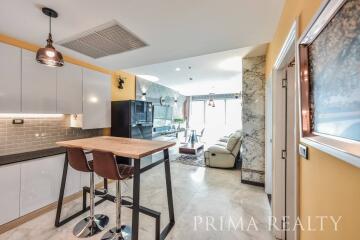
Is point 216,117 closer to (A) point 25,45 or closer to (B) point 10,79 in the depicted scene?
(A) point 25,45

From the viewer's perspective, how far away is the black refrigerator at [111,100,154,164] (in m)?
3.47

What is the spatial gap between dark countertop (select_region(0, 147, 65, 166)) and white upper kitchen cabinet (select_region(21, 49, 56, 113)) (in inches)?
25.2

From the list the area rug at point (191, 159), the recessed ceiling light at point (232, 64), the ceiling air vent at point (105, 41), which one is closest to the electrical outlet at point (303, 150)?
the ceiling air vent at point (105, 41)

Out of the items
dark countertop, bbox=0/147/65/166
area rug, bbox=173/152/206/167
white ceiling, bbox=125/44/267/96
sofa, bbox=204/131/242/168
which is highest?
white ceiling, bbox=125/44/267/96

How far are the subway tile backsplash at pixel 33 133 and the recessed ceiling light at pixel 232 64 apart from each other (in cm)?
346

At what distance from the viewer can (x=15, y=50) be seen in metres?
2.14

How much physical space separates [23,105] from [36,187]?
3.77 feet

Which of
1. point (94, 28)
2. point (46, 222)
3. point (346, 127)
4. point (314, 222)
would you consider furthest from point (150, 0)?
point (46, 222)

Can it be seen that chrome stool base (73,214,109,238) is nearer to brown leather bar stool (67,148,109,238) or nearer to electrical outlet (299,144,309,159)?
brown leather bar stool (67,148,109,238)

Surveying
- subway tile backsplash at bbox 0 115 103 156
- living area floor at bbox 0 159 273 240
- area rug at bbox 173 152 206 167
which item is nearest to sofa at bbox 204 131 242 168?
area rug at bbox 173 152 206 167

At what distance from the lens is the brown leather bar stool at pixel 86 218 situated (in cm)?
186

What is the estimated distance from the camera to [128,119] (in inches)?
136

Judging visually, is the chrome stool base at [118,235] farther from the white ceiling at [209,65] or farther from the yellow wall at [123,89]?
the white ceiling at [209,65]

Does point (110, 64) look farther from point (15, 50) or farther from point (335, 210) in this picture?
point (335, 210)
